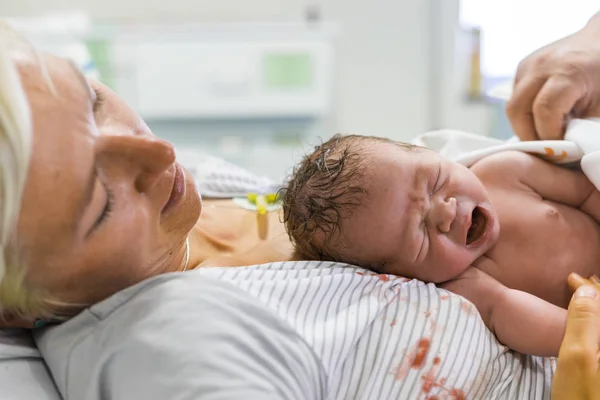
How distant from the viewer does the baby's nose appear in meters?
0.89

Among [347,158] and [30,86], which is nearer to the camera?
[30,86]

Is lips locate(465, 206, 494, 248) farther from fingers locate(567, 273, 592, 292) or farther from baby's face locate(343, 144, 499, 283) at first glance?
fingers locate(567, 273, 592, 292)

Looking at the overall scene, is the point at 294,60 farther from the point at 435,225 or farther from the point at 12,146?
the point at 12,146

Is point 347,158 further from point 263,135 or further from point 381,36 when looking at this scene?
point 381,36

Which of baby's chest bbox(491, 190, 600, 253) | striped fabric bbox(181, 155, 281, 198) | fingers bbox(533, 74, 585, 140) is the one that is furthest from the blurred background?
baby's chest bbox(491, 190, 600, 253)

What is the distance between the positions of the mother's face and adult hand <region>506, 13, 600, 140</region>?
24.8 inches

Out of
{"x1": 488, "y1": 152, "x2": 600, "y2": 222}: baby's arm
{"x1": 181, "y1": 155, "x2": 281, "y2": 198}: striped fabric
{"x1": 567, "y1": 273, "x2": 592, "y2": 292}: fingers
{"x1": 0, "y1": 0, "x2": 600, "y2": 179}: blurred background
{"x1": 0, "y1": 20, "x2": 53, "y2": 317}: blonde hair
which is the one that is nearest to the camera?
{"x1": 0, "y1": 20, "x2": 53, "y2": 317}: blonde hair

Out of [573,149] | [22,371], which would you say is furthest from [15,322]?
[573,149]

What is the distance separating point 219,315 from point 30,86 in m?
0.31

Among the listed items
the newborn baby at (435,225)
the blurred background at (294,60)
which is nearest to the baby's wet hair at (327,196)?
the newborn baby at (435,225)

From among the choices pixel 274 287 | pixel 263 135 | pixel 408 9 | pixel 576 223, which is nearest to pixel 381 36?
pixel 408 9

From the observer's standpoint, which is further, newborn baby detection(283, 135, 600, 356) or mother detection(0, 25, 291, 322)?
newborn baby detection(283, 135, 600, 356)

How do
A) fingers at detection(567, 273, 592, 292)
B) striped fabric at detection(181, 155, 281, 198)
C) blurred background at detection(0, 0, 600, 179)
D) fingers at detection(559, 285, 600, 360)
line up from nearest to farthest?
fingers at detection(559, 285, 600, 360) → fingers at detection(567, 273, 592, 292) → striped fabric at detection(181, 155, 281, 198) → blurred background at detection(0, 0, 600, 179)

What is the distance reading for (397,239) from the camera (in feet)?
2.92
